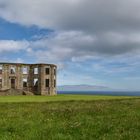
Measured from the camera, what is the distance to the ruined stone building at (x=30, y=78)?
114 metres

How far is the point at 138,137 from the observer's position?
1261 cm

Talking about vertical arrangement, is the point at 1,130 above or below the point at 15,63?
below

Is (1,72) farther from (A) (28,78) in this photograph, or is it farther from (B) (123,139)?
(B) (123,139)

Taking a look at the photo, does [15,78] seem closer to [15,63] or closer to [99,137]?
[15,63]

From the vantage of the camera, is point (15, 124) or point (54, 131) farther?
point (15, 124)

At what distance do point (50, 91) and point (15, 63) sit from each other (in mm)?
16300

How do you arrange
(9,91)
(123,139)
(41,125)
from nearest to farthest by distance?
(123,139) → (41,125) → (9,91)

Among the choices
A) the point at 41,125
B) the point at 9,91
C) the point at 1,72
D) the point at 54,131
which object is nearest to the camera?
the point at 54,131

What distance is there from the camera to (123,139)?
489 inches

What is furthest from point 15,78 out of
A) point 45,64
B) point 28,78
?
point 45,64

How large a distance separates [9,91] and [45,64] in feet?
63.7

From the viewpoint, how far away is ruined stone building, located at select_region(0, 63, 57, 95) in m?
114

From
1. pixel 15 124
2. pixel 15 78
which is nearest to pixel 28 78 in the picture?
pixel 15 78

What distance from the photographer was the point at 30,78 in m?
118
